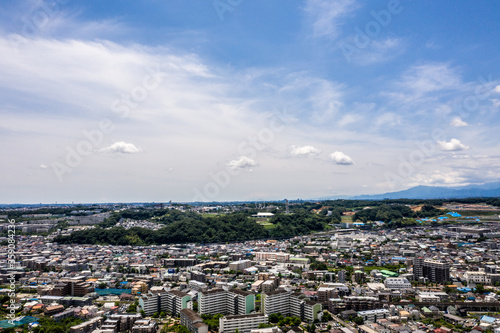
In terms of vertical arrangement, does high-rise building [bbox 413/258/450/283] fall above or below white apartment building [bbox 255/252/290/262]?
above

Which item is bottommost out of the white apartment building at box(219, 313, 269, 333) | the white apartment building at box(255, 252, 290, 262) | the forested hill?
the white apartment building at box(255, 252, 290, 262)

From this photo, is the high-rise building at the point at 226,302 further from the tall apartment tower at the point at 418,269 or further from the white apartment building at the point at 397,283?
the tall apartment tower at the point at 418,269

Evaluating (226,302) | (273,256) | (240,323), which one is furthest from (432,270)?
(240,323)

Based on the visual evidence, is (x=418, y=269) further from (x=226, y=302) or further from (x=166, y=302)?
(x=166, y=302)

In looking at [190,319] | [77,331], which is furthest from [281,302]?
[77,331]

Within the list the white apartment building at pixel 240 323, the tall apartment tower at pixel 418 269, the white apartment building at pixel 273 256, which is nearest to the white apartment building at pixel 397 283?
the tall apartment tower at pixel 418 269

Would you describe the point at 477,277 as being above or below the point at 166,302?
below

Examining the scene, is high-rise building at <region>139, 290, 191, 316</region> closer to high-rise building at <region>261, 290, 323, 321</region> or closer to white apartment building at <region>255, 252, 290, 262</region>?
high-rise building at <region>261, 290, 323, 321</region>

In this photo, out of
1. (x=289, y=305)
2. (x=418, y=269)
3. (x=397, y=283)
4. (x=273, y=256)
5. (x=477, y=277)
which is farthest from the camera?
(x=273, y=256)

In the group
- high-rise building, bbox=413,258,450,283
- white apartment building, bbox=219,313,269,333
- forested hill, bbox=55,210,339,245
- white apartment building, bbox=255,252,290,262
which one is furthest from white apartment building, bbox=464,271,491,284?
forested hill, bbox=55,210,339,245

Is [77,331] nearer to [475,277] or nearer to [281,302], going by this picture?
[281,302]

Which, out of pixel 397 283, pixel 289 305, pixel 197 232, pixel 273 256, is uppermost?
pixel 197 232
